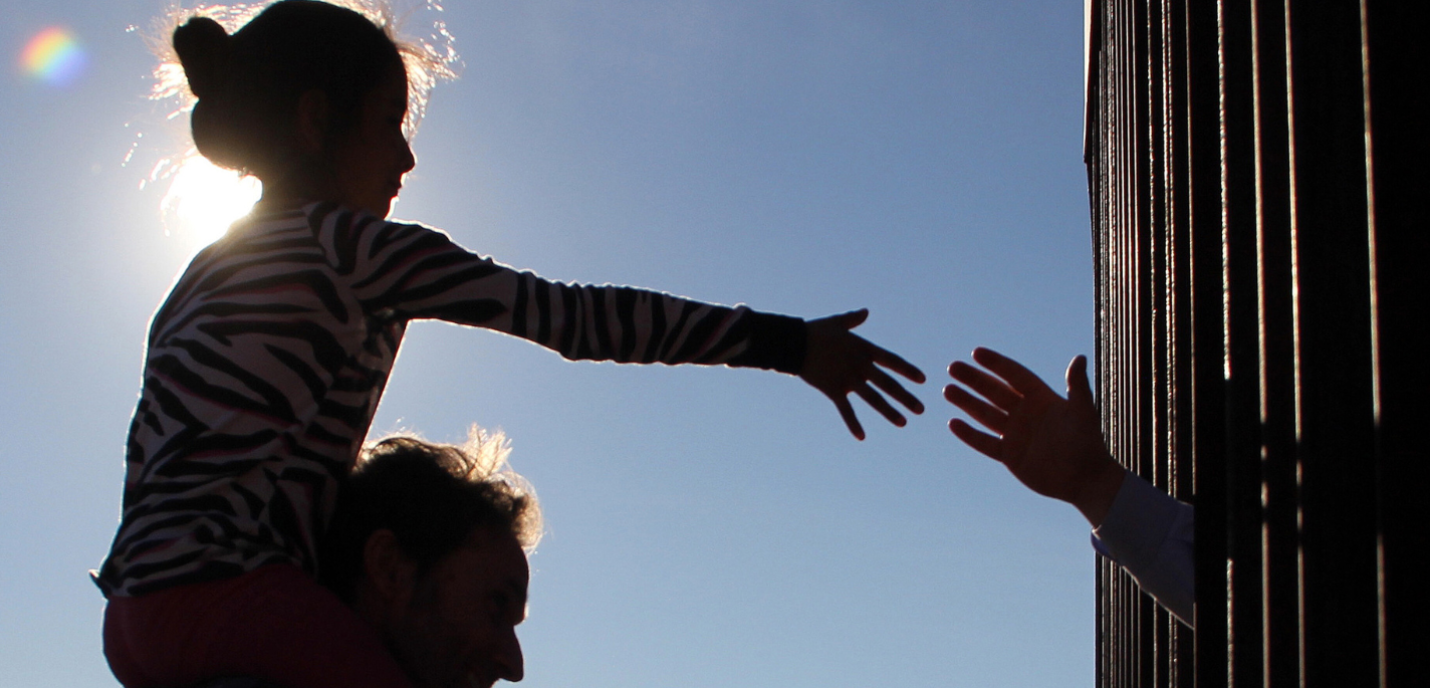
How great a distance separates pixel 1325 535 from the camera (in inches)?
46.0

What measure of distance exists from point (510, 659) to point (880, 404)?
2.89 feet

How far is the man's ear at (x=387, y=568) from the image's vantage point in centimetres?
216

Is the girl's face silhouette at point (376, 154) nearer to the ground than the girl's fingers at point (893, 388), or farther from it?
farther from it

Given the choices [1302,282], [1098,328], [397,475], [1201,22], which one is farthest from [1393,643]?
[1098,328]

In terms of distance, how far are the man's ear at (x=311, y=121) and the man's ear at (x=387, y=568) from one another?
2.36 ft

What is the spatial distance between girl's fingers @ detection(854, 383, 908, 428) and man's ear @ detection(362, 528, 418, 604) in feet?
2.88

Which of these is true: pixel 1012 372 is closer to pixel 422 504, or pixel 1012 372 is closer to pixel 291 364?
pixel 422 504

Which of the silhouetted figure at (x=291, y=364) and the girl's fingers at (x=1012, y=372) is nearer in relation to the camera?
the silhouetted figure at (x=291, y=364)

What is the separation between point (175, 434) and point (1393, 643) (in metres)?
1.69

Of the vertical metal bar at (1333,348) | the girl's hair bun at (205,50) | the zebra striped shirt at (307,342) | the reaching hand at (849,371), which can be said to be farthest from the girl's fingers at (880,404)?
the girl's hair bun at (205,50)

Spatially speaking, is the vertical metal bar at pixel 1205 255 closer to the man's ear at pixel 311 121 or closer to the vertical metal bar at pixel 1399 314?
the vertical metal bar at pixel 1399 314

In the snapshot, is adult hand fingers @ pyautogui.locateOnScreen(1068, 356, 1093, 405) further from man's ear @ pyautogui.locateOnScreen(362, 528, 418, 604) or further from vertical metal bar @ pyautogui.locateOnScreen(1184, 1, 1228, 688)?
man's ear @ pyautogui.locateOnScreen(362, 528, 418, 604)

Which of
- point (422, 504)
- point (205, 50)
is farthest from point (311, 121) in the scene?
point (422, 504)

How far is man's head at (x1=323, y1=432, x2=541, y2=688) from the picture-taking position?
215cm
